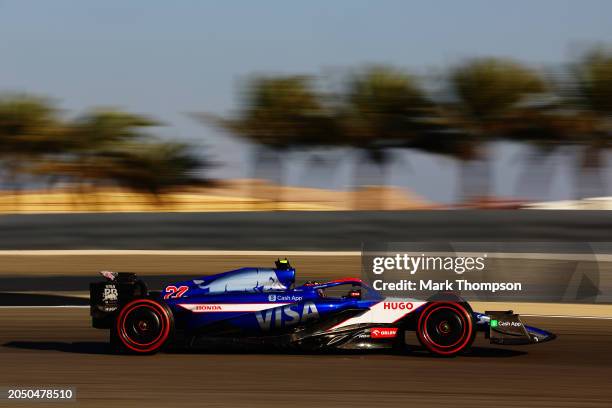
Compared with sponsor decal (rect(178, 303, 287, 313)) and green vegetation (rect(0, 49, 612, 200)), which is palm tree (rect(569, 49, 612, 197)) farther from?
sponsor decal (rect(178, 303, 287, 313))

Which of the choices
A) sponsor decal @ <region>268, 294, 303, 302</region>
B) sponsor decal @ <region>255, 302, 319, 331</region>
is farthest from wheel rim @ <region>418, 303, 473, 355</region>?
sponsor decal @ <region>268, 294, 303, 302</region>

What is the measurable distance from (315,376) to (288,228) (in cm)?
809

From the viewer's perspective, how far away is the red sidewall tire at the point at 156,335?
347 inches

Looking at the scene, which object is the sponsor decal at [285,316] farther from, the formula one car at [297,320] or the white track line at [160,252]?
the white track line at [160,252]

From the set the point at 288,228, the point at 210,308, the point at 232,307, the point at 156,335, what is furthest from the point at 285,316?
the point at 288,228

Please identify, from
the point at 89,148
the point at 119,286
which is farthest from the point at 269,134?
the point at 119,286

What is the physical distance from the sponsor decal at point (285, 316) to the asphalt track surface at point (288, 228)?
22.3ft

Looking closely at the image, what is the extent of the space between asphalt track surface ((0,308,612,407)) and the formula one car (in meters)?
0.15

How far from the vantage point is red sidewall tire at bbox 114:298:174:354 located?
28.9 feet

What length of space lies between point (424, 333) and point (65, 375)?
3.13 m

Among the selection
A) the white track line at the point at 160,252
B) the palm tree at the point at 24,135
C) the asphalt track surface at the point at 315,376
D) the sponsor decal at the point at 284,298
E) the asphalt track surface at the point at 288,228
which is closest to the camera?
the asphalt track surface at the point at 315,376

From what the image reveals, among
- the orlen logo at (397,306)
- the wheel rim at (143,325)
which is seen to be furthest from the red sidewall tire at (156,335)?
the orlen logo at (397,306)

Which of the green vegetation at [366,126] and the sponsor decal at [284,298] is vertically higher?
the green vegetation at [366,126]

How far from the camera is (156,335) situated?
883 cm
